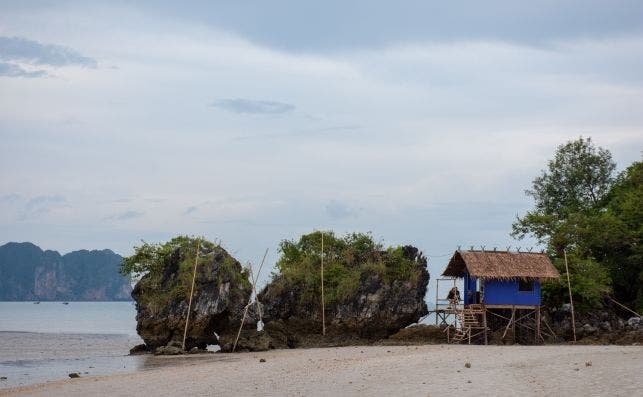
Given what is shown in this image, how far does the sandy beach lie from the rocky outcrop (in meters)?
11.0

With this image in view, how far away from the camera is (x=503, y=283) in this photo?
141 ft

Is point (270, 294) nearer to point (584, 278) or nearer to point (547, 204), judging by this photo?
point (584, 278)

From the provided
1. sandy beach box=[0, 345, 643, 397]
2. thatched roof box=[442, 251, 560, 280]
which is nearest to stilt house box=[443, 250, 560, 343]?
thatched roof box=[442, 251, 560, 280]

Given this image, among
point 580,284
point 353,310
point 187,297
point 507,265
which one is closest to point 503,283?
point 507,265

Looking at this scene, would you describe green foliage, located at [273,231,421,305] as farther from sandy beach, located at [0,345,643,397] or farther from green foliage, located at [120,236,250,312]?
sandy beach, located at [0,345,643,397]

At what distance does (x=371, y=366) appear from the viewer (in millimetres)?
27375

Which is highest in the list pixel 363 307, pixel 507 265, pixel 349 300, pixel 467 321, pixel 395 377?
pixel 507 265

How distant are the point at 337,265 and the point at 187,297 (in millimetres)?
9016

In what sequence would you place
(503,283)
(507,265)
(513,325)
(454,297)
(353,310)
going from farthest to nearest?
(353,310) → (454,297) → (513,325) → (503,283) → (507,265)

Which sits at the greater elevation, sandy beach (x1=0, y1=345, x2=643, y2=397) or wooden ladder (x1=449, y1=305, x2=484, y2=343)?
wooden ladder (x1=449, y1=305, x2=484, y2=343)

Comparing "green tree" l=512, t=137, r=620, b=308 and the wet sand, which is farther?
"green tree" l=512, t=137, r=620, b=308

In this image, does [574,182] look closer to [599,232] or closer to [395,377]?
[599,232]

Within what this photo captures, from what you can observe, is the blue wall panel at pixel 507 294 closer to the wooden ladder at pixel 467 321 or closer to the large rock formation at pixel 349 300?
the wooden ladder at pixel 467 321

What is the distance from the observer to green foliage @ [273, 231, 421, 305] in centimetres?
4506
